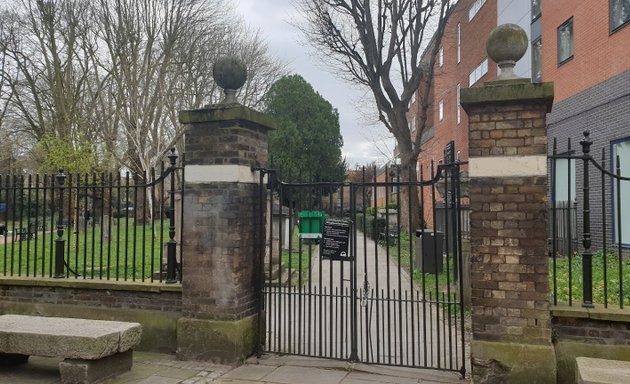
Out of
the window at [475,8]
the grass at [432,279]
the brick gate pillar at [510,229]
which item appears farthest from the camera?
the window at [475,8]

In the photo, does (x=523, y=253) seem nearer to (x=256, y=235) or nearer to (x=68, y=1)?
(x=256, y=235)

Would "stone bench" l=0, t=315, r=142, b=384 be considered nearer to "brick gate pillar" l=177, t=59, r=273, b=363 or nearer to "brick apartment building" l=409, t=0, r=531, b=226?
"brick gate pillar" l=177, t=59, r=273, b=363

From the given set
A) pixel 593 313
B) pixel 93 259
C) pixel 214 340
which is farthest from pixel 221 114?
pixel 593 313

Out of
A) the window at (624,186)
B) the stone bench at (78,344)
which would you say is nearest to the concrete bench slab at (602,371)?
the stone bench at (78,344)

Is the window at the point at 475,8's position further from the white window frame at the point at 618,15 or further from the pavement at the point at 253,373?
the pavement at the point at 253,373

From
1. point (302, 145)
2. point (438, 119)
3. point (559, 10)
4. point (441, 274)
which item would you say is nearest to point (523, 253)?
point (441, 274)

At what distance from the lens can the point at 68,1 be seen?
20.4 metres

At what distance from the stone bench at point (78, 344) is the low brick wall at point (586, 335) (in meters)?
4.20

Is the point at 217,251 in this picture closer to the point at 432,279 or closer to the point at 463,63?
the point at 432,279

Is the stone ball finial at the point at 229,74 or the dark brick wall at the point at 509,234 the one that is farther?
the stone ball finial at the point at 229,74

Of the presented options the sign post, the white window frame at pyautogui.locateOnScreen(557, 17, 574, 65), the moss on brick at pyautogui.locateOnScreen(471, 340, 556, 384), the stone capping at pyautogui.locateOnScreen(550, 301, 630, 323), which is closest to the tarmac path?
the sign post

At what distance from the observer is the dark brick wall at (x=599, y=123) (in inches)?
454

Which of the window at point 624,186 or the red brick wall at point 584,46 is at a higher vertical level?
the red brick wall at point 584,46

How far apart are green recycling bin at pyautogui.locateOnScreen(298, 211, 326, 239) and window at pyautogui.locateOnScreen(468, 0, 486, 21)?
21039mm
